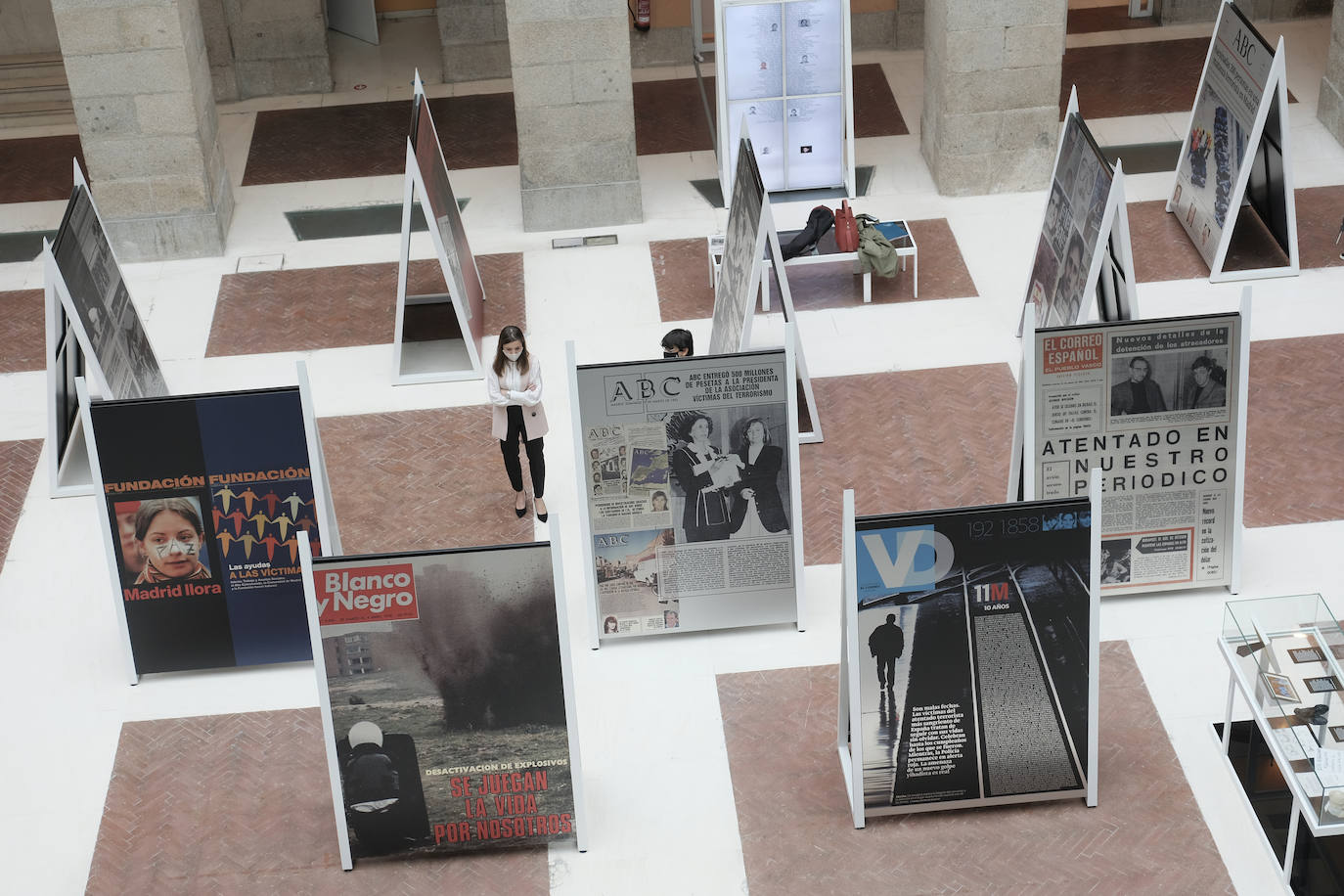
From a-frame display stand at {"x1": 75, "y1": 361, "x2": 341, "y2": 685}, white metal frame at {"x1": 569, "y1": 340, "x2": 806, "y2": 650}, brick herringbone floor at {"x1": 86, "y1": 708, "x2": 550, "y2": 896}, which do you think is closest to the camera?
brick herringbone floor at {"x1": 86, "y1": 708, "x2": 550, "y2": 896}

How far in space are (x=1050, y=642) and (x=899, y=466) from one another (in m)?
3.63

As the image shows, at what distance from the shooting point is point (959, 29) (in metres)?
15.6

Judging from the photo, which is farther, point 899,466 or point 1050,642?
point 899,466

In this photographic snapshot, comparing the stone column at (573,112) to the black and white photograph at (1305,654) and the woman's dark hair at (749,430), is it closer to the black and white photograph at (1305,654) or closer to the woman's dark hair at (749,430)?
the woman's dark hair at (749,430)

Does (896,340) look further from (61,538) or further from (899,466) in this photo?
(61,538)

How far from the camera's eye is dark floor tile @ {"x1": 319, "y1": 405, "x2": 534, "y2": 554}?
12.1 metres

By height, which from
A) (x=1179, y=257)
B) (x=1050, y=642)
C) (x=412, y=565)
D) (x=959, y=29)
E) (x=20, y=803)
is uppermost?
(x=959, y=29)

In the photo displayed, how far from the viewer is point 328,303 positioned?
15.3m

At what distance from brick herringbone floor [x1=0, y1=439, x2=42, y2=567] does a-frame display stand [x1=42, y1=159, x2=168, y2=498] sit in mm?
277

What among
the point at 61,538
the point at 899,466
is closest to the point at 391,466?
the point at 61,538

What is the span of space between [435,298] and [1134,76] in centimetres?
864

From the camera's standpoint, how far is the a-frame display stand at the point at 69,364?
11945 mm

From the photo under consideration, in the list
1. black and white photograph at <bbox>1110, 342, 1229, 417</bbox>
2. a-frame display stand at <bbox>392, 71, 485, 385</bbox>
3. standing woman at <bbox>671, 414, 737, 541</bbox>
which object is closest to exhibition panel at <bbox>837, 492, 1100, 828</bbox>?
standing woman at <bbox>671, 414, 737, 541</bbox>

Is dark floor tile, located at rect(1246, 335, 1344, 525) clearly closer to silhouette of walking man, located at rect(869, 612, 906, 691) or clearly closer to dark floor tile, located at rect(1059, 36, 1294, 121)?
silhouette of walking man, located at rect(869, 612, 906, 691)
